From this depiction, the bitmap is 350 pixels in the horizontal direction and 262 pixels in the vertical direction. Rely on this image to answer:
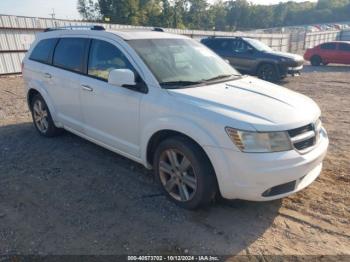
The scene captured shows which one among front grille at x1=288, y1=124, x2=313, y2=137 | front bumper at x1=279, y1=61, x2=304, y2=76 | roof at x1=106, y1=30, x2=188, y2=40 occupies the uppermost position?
roof at x1=106, y1=30, x2=188, y2=40

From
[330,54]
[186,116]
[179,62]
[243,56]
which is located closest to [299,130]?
[186,116]

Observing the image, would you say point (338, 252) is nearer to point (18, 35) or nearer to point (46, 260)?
point (46, 260)

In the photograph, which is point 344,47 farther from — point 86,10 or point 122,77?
point 86,10

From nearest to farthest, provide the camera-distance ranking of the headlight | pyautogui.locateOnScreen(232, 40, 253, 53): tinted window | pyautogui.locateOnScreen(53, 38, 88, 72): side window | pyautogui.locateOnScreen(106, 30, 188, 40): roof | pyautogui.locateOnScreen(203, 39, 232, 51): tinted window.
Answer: the headlight
pyautogui.locateOnScreen(106, 30, 188, 40): roof
pyautogui.locateOnScreen(53, 38, 88, 72): side window
pyautogui.locateOnScreen(232, 40, 253, 53): tinted window
pyautogui.locateOnScreen(203, 39, 232, 51): tinted window

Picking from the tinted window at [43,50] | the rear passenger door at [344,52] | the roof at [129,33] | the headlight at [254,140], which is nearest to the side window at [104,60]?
the roof at [129,33]

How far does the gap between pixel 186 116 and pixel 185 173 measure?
0.64 metres

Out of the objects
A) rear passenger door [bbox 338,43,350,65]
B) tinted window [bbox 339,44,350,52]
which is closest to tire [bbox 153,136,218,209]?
rear passenger door [bbox 338,43,350,65]

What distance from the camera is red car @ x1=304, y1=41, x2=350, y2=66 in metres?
19.0

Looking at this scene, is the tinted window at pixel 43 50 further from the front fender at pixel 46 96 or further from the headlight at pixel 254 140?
the headlight at pixel 254 140

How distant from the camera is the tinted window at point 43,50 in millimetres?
5152

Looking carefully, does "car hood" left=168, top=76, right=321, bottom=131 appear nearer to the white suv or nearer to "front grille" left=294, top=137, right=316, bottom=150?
the white suv

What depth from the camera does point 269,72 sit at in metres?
12.7

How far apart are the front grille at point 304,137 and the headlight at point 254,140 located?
0.69ft

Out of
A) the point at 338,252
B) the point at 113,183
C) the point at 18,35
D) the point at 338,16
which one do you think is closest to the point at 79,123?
the point at 113,183
